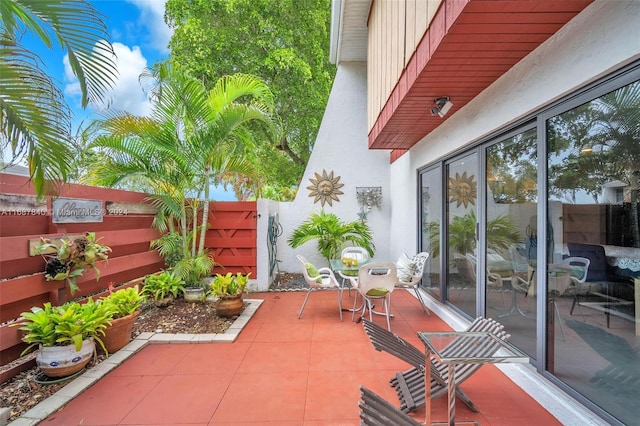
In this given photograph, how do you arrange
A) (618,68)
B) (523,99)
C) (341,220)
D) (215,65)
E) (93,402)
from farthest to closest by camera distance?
(215,65)
(341,220)
(523,99)
(93,402)
(618,68)

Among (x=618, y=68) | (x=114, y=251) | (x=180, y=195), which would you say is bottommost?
(x=114, y=251)

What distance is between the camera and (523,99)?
254 cm

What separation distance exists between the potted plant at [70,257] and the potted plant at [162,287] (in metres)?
1.09

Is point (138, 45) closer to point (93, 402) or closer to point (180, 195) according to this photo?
point (180, 195)

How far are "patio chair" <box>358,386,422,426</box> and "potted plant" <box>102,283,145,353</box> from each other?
→ 8.96 ft

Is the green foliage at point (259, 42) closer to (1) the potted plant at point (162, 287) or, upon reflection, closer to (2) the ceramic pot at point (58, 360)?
(1) the potted plant at point (162, 287)

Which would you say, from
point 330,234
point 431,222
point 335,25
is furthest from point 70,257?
point 335,25

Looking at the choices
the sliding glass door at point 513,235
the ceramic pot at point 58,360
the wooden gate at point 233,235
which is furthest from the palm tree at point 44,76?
the wooden gate at point 233,235

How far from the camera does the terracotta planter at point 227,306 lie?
4062mm

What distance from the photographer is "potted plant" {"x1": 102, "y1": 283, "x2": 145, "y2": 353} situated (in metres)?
3.05

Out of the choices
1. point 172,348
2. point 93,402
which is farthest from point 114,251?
point 93,402

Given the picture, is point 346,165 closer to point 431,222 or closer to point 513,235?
point 431,222

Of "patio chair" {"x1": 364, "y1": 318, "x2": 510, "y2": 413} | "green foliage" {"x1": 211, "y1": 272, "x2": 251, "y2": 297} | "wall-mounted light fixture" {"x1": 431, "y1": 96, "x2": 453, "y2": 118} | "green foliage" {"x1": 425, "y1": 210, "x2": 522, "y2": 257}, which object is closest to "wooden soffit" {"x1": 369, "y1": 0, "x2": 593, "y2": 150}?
"wall-mounted light fixture" {"x1": 431, "y1": 96, "x2": 453, "y2": 118}

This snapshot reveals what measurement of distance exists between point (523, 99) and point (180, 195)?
4392mm
